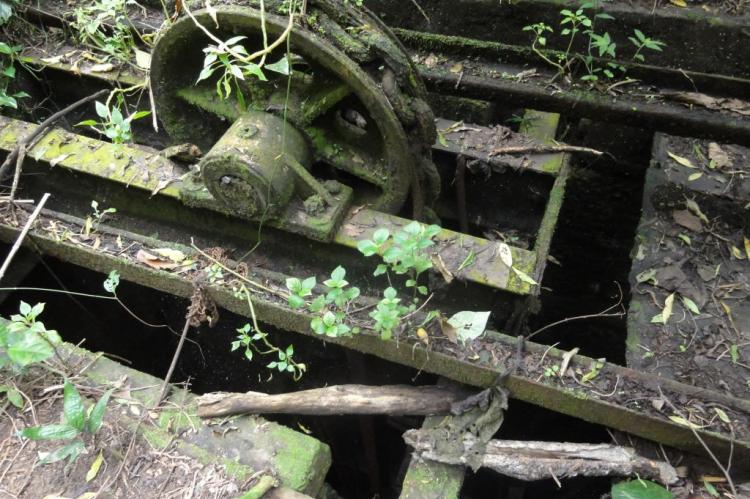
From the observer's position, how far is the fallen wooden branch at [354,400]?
251 cm

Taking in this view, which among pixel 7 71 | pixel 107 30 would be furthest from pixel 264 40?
pixel 107 30

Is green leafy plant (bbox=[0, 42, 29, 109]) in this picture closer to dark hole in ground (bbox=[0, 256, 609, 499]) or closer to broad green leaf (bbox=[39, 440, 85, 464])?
dark hole in ground (bbox=[0, 256, 609, 499])

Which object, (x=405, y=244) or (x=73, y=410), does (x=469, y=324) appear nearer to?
(x=405, y=244)

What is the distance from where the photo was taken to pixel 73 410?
2.23 metres

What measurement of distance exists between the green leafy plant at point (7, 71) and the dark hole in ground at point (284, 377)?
3.40 feet

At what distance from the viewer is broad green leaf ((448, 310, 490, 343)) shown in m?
2.41

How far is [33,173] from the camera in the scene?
3316mm

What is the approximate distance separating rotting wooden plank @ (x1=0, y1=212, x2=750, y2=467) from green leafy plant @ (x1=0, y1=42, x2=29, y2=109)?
5.67 feet

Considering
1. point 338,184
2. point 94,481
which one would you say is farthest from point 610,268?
point 94,481

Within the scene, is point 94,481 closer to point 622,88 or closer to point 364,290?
point 364,290

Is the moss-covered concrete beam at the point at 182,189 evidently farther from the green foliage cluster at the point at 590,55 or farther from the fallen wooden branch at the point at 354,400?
the green foliage cluster at the point at 590,55

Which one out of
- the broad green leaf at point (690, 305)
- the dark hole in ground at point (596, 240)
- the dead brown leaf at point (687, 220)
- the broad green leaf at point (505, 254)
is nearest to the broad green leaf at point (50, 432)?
the broad green leaf at point (505, 254)

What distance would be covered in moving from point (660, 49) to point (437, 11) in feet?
5.13

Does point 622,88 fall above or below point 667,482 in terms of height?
above
